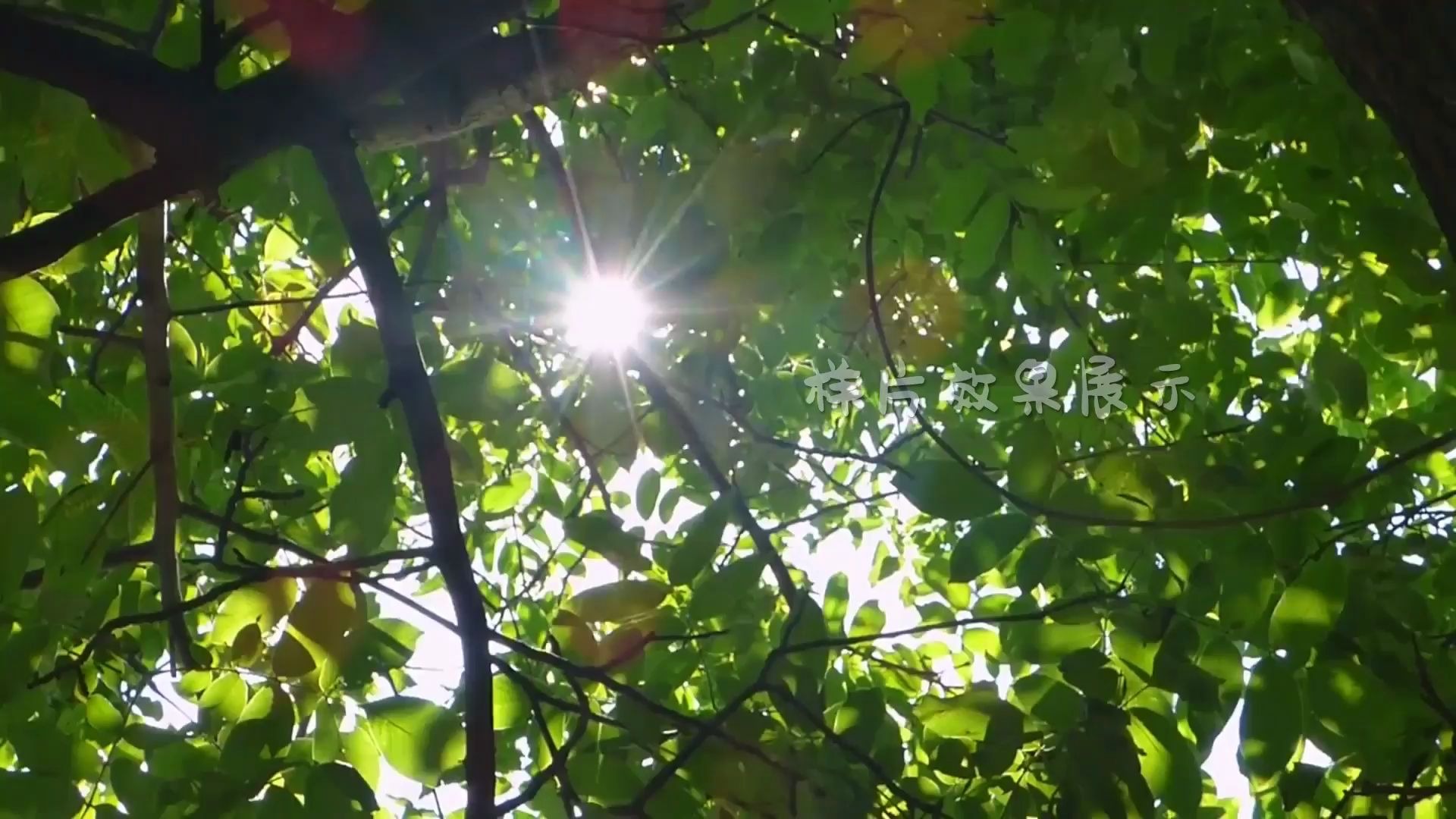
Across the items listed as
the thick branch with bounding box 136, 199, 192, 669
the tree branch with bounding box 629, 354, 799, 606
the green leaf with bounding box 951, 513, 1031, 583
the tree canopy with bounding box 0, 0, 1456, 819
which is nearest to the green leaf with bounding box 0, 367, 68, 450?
the tree canopy with bounding box 0, 0, 1456, 819

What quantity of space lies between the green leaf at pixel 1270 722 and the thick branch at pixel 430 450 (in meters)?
0.81

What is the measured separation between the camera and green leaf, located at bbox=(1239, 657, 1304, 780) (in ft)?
3.68

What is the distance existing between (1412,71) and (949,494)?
63 centimetres

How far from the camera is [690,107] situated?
1715mm

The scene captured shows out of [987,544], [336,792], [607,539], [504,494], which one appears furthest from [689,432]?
[336,792]

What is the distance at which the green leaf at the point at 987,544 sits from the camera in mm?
1194

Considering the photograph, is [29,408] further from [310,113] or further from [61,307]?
[61,307]

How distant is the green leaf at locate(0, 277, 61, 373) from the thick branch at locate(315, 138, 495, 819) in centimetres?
41

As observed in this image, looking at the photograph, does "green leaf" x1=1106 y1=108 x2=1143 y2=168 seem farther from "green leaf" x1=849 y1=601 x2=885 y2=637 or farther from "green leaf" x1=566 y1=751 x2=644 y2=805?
"green leaf" x1=566 y1=751 x2=644 y2=805

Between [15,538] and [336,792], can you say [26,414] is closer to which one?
[15,538]

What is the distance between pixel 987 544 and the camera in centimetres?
120

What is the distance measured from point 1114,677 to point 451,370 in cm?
99

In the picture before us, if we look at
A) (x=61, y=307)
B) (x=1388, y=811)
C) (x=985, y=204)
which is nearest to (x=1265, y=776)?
(x=1388, y=811)

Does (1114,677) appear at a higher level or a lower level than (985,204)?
lower
